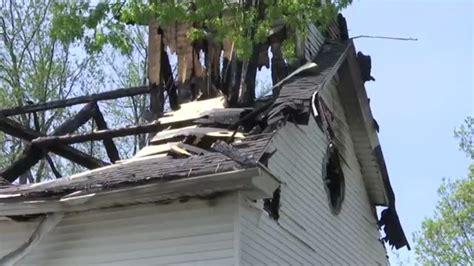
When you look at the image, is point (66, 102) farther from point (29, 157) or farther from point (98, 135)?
point (98, 135)

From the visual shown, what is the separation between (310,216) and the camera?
10.6 metres

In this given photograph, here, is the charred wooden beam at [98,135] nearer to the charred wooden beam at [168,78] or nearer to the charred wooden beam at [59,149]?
the charred wooden beam at [59,149]

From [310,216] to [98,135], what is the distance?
3054 mm

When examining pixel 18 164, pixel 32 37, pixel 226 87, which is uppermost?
pixel 32 37

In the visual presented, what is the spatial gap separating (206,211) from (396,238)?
5.64 m

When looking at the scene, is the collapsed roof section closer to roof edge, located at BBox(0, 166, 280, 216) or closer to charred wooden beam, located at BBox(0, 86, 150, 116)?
roof edge, located at BBox(0, 166, 280, 216)

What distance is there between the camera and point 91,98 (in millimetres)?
12516

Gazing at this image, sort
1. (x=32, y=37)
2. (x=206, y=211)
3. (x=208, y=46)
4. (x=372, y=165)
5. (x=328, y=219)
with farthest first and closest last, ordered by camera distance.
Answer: (x=32, y=37) < (x=372, y=165) < (x=208, y=46) < (x=328, y=219) < (x=206, y=211)

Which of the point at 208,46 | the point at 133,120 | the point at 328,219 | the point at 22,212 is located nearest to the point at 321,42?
the point at 208,46

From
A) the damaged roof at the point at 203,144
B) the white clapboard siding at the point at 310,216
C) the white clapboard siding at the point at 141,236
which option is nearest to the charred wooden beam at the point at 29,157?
the damaged roof at the point at 203,144

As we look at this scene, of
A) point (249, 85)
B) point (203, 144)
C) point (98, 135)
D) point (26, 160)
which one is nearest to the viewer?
point (203, 144)

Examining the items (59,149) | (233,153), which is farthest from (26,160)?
(233,153)

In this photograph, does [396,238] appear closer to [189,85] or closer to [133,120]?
[189,85]

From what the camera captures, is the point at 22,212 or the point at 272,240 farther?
the point at 272,240
